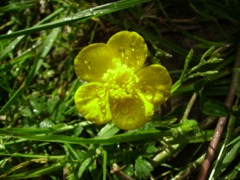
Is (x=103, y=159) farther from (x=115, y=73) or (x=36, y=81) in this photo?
(x=36, y=81)

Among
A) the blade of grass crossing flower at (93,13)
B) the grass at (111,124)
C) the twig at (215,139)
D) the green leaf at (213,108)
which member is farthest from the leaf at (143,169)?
the blade of grass crossing flower at (93,13)

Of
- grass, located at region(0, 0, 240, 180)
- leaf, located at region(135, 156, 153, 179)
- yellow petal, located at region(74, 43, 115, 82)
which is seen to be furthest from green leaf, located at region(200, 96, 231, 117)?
yellow petal, located at region(74, 43, 115, 82)

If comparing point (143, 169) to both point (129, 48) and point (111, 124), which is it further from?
point (129, 48)

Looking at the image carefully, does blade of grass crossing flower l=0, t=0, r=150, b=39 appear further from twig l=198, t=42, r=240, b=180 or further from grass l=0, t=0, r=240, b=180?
twig l=198, t=42, r=240, b=180

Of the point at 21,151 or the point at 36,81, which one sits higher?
the point at 36,81

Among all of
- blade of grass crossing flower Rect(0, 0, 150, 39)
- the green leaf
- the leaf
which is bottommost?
the leaf

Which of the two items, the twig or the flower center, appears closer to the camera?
the flower center

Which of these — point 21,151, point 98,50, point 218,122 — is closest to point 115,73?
point 98,50
